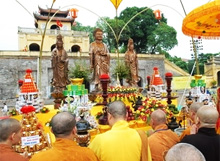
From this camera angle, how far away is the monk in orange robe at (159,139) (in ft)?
7.80

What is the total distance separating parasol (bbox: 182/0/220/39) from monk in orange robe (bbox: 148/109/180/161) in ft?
5.76

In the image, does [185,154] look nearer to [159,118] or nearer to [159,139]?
[159,139]

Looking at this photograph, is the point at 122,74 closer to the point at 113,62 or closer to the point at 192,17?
the point at 192,17

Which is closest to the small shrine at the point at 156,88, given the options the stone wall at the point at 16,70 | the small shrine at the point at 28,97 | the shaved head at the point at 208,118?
the small shrine at the point at 28,97

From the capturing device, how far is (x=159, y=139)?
245cm

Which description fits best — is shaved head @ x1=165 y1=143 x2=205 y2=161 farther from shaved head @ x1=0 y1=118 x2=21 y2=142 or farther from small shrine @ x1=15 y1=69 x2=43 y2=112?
small shrine @ x1=15 y1=69 x2=43 y2=112

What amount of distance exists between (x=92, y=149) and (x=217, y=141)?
1089mm

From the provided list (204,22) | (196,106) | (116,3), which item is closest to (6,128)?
(196,106)

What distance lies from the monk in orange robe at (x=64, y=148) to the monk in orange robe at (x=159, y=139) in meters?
0.82

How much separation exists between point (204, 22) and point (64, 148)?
3.39 metres

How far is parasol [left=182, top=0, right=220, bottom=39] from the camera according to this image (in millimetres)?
3268

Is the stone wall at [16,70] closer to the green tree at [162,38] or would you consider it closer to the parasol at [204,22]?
the green tree at [162,38]

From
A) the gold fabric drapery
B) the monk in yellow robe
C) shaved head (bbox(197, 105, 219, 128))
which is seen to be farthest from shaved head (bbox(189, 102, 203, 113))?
the gold fabric drapery

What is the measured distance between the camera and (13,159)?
76.4 inches
